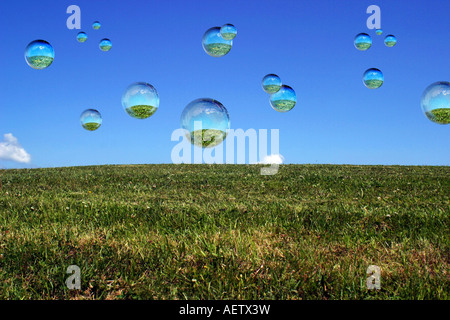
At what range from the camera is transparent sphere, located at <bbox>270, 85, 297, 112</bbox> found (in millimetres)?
10930

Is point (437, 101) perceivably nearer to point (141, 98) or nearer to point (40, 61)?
point (141, 98)

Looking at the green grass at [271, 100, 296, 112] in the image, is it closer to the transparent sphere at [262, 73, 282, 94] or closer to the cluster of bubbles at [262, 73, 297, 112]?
the cluster of bubbles at [262, 73, 297, 112]

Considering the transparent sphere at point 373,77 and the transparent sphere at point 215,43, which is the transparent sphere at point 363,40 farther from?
the transparent sphere at point 215,43

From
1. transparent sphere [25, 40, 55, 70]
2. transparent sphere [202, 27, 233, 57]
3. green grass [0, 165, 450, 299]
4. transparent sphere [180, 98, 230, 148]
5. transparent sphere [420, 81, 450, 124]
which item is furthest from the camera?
transparent sphere [25, 40, 55, 70]

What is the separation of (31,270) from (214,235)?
211cm

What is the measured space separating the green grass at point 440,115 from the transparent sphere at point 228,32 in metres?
5.50

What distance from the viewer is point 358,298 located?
3.38 m

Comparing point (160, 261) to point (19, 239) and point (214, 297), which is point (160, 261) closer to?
point (214, 297)

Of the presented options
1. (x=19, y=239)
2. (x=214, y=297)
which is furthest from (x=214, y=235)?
(x=19, y=239)

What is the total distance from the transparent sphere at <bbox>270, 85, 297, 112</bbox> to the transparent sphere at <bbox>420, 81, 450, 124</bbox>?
11.2ft

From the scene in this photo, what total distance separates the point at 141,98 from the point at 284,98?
13.9ft

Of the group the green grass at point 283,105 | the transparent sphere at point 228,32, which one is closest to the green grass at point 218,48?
the transparent sphere at point 228,32

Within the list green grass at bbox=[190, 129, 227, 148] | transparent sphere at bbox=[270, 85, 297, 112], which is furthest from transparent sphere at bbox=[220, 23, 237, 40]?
green grass at bbox=[190, 129, 227, 148]

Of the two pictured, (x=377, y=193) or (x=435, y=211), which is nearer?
(x=435, y=211)
